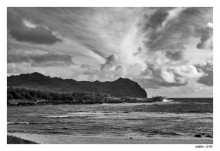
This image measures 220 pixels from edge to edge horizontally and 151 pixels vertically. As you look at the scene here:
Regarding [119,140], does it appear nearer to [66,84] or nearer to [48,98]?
[66,84]

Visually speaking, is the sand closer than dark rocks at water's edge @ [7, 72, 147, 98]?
Yes

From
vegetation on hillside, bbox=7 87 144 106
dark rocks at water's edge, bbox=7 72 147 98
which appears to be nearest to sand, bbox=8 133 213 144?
dark rocks at water's edge, bbox=7 72 147 98

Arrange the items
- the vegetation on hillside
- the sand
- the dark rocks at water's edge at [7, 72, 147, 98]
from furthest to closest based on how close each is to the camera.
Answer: the vegetation on hillside, the dark rocks at water's edge at [7, 72, 147, 98], the sand

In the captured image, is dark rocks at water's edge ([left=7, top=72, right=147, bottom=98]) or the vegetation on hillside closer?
dark rocks at water's edge ([left=7, top=72, right=147, bottom=98])

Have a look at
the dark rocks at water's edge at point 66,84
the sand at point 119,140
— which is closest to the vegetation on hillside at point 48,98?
the dark rocks at water's edge at point 66,84

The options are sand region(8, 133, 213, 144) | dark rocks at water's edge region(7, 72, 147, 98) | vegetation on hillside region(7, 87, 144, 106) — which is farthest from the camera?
vegetation on hillside region(7, 87, 144, 106)

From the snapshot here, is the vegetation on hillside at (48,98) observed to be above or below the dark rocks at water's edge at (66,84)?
below

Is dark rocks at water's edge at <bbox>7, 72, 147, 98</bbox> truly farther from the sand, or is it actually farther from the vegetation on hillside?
the sand

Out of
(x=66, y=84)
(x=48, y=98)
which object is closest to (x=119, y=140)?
(x=66, y=84)

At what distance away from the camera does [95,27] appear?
25.7 m

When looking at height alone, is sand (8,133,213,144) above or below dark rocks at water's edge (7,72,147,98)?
below

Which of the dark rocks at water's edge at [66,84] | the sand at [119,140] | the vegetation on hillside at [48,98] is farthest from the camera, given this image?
the vegetation on hillside at [48,98]

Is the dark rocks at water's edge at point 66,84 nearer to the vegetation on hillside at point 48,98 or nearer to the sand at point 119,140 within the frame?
the vegetation on hillside at point 48,98
